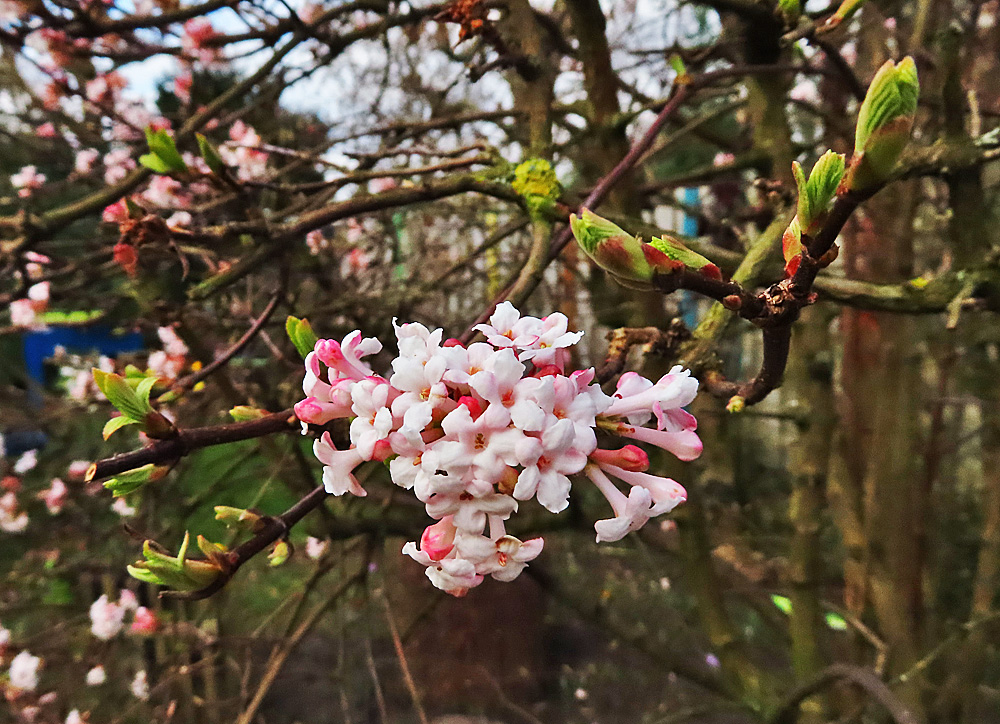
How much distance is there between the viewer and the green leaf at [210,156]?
1171 mm

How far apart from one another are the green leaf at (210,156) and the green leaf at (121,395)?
56 cm

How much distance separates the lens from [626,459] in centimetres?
72

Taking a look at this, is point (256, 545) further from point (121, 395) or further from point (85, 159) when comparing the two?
point (85, 159)

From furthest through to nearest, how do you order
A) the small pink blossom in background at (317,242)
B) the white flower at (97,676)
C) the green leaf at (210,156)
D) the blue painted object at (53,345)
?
the blue painted object at (53,345)
the small pink blossom in background at (317,242)
the white flower at (97,676)
the green leaf at (210,156)

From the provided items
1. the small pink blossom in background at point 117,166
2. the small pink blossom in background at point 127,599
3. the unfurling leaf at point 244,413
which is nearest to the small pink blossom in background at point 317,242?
the small pink blossom in background at point 117,166

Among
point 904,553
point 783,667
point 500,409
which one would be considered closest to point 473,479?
point 500,409

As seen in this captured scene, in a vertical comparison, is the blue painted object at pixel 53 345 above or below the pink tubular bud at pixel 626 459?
below

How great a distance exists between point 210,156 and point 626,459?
0.98 meters

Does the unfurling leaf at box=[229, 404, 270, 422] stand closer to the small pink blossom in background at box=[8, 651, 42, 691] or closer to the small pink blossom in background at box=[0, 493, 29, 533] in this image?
the small pink blossom in background at box=[8, 651, 42, 691]

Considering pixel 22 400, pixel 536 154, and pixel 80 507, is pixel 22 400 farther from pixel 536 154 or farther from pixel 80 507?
pixel 536 154

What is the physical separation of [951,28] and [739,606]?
3935mm

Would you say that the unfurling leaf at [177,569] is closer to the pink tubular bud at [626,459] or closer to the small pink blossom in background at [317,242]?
the pink tubular bud at [626,459]

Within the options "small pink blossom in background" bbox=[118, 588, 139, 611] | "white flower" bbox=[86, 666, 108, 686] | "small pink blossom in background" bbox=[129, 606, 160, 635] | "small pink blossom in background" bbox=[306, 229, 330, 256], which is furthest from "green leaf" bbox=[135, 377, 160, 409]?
"white flower" bbox=[86, 666, 108, 686]

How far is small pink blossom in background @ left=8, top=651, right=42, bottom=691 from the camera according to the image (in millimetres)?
3035
